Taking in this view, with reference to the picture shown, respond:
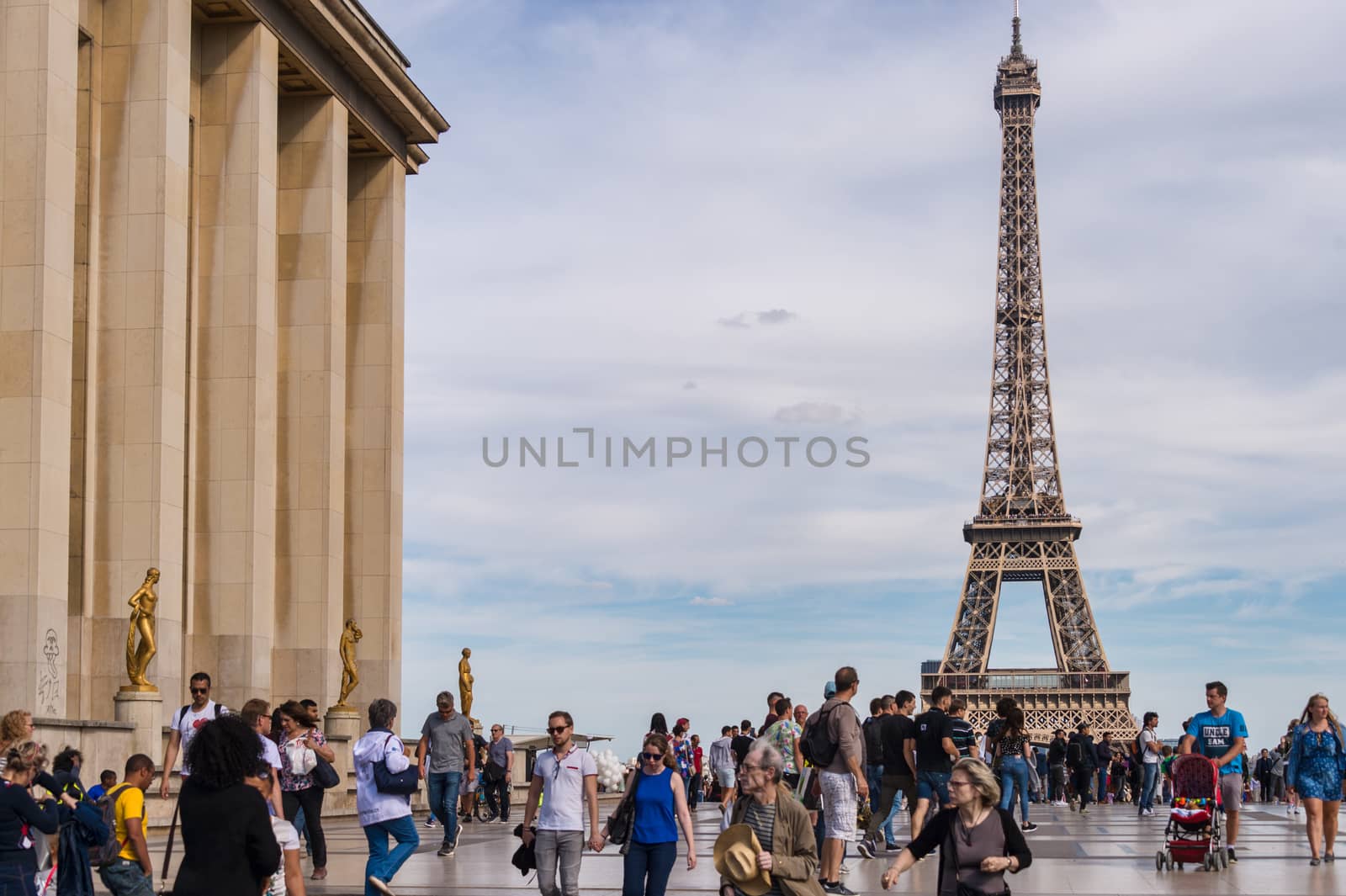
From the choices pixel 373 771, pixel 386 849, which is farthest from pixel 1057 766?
pixel 373 771

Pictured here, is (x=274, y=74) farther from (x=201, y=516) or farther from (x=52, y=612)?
(x=52, y=612)

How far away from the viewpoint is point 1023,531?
9238 centimetres

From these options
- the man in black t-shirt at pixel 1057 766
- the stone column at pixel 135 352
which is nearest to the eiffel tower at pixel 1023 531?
the man in black t-shirt at pixel 1057 766

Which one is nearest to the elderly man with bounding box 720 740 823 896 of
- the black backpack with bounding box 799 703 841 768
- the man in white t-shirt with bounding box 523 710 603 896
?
the man in white t-shirt with bounding box 523 710 603 896

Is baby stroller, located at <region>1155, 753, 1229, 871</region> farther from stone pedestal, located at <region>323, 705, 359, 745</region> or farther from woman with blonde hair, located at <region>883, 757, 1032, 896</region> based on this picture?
stone pedestal, located at <region>323, 705, 359, 745</region>

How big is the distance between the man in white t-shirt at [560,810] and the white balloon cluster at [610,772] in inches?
1056

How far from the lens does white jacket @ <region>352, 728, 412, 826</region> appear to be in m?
12.6

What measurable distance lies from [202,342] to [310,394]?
3.99 meters

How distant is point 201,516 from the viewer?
107ft

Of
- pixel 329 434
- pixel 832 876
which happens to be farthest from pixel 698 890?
pixel 329 434

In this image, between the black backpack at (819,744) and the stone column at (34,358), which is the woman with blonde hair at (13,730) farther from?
the stone column at (34,358)

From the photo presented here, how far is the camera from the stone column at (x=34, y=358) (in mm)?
24391

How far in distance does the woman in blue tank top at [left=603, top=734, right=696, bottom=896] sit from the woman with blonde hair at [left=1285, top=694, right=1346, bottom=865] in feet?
28.3

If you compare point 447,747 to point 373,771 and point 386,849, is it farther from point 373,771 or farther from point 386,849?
point 373,771
